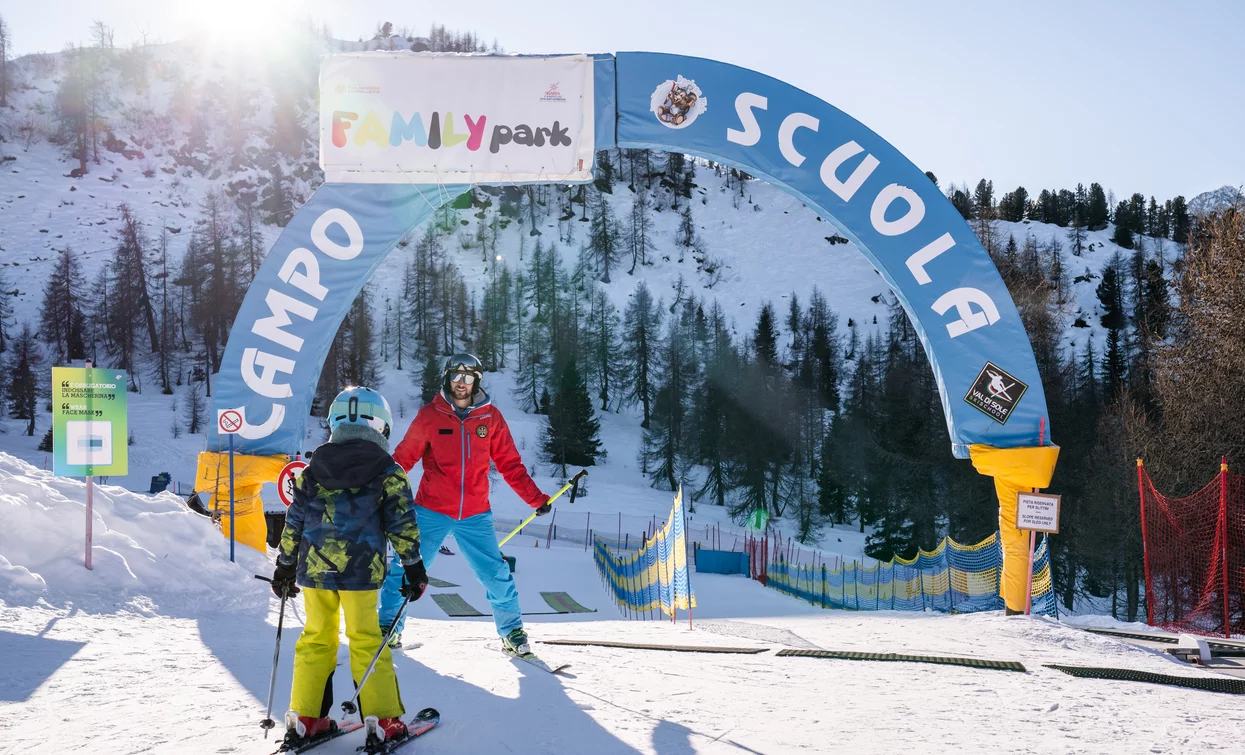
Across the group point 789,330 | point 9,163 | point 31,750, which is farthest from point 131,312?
point 31,750

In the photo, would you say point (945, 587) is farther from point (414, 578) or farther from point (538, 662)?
point (414, 578)

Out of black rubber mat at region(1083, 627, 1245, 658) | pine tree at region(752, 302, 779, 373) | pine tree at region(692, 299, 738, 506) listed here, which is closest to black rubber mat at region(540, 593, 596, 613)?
black rubber mat at region(1083, 627, 1245, 658)

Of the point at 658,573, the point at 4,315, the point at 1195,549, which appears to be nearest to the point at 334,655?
the point at 658,573

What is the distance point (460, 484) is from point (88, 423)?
14.5 ft

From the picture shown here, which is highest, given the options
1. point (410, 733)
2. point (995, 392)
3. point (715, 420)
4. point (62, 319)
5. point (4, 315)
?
point (4, 315)

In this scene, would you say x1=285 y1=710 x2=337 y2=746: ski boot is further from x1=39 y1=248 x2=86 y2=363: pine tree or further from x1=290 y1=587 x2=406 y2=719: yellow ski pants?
x1=39 y1=248 x2=86 y2=363: pine tree

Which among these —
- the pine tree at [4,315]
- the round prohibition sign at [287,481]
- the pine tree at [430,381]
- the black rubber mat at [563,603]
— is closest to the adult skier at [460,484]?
the round prohibition sign at [287,481]

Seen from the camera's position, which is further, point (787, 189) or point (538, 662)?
point (787, 189)

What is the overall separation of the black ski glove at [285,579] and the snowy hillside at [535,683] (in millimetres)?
564

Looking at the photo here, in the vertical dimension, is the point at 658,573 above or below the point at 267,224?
below

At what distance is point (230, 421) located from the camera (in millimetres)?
8117

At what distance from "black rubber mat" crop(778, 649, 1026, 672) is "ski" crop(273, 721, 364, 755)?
303 centimetres

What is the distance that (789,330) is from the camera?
79500 millimetres

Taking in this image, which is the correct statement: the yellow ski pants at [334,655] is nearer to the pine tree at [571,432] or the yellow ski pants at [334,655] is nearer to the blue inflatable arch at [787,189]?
the blue inflatable arch at [787,189]
